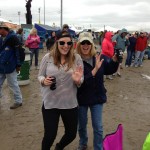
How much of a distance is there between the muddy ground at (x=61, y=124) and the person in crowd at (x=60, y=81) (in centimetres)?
119

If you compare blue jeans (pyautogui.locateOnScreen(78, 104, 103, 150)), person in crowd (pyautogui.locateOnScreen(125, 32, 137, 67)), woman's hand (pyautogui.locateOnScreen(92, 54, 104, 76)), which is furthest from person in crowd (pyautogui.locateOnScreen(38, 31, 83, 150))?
person in crowd (pyautogui.locateOnScreen(125, 32, 137, 67))

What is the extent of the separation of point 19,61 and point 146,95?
4.07 m

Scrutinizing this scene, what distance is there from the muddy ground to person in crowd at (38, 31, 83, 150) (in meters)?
1.19

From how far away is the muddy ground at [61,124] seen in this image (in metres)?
5.17

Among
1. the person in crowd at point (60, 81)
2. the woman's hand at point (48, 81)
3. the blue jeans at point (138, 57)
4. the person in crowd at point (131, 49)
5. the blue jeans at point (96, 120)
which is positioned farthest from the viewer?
the blue jeans at point (138, 57)

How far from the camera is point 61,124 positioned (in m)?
5.99

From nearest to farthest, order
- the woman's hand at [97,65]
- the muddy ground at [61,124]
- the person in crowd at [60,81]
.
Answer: the person in crowd at [60,81], the woman's hand at [97,65], the muddy ground at [61,124]

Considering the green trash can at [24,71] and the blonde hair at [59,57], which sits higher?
the blonde hair at [59,57]

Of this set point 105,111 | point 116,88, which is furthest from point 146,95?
point 105,111

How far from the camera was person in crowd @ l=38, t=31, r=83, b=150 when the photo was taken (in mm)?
3746

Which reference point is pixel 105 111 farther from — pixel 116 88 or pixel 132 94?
pixel 116 88

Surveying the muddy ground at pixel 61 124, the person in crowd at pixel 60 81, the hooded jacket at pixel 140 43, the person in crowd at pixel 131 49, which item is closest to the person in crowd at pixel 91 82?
the person in crowd at pixel 60 81

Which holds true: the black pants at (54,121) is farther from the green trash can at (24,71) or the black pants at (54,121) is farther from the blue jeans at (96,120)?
the green trash can at (24,71)

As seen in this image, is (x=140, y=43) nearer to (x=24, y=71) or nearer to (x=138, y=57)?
(x=138, y=57)
